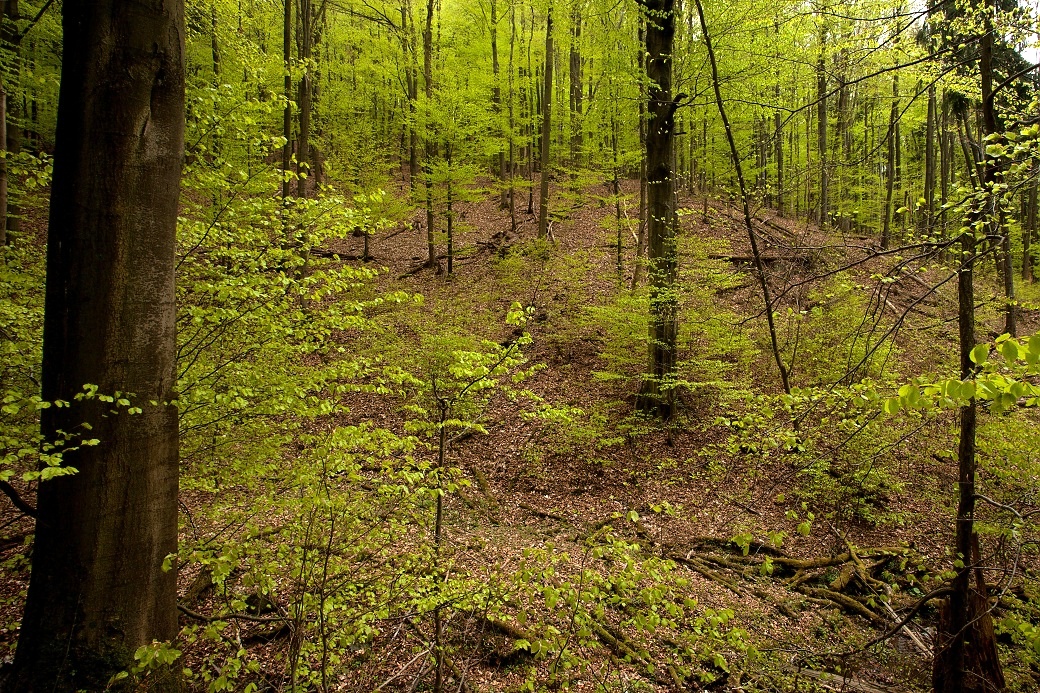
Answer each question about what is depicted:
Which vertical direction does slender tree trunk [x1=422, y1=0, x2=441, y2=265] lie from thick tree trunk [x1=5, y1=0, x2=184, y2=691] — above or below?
above

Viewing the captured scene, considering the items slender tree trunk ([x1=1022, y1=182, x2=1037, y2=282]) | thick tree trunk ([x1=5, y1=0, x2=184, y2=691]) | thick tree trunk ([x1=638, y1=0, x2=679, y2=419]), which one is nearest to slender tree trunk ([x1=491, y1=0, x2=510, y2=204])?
thick tree trunk ([x1=638, y1=0, x2=679, y2=419])

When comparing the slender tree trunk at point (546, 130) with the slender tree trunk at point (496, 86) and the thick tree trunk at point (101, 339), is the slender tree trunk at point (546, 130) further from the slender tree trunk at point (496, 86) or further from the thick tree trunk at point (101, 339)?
the thick tree trunk at point (101, 339)

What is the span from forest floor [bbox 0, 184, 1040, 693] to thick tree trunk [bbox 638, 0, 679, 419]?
1.31 ft

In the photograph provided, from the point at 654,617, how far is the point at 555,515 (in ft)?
17.5

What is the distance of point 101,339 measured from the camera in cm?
281

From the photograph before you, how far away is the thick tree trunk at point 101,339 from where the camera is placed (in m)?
2.71

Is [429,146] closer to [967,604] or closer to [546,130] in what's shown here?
[546,130]

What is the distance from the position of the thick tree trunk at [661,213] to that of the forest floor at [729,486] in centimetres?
40

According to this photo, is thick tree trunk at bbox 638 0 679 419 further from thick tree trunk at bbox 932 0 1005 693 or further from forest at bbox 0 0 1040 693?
thick tree trunk at bbox 932 0 1005 693

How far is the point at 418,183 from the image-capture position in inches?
634

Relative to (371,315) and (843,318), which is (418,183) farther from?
(843,318)

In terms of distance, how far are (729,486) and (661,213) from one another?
207 inches

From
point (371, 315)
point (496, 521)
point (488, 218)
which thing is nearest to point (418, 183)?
point (371, 315)

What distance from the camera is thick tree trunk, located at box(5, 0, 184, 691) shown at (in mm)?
2711
